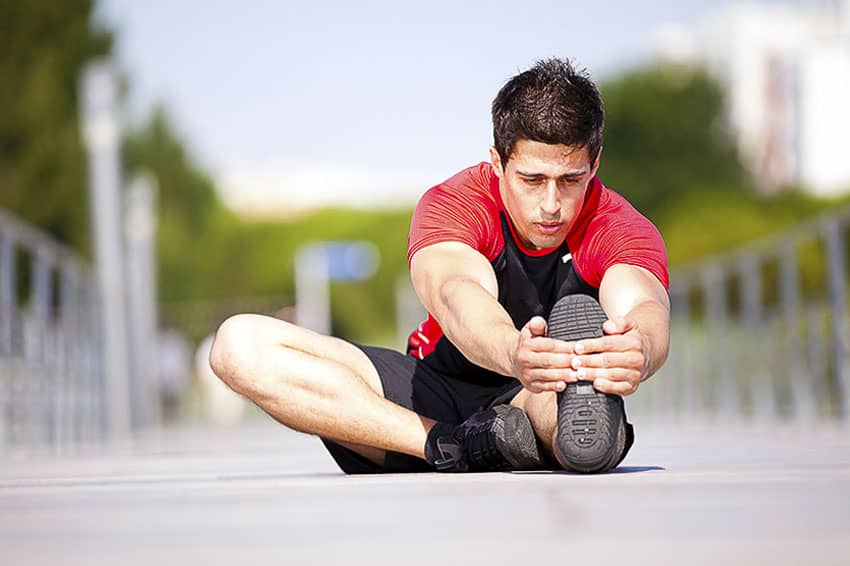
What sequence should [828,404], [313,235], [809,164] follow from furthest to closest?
[809,164] < [313,235] < [828,404]

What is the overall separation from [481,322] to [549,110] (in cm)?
49

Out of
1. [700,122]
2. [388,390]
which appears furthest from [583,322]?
[700,122]

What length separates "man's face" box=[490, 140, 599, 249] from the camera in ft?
11.0

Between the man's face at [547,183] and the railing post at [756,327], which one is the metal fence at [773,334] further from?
the man's face at [547,183]

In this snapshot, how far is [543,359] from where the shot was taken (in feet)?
9.57

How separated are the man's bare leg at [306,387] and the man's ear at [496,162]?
60cm

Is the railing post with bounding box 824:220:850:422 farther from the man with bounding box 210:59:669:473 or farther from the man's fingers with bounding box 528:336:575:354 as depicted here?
the man's fingers with bounding box 528:336:575:354

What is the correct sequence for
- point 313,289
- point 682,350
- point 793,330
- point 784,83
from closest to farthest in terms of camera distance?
point 793,330 → point 682,350 → point 313,289 → point 784,83

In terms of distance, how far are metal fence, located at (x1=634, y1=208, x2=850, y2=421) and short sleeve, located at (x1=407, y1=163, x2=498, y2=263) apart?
4.32 metres

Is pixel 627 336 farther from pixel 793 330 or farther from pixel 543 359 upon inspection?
pixel 793 330

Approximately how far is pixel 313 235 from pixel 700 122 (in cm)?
1296

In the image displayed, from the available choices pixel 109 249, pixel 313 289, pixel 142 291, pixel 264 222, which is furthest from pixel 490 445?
pixel 264 222

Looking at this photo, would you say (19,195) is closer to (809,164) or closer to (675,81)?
(675,81)

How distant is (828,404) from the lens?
8266 millimetres
